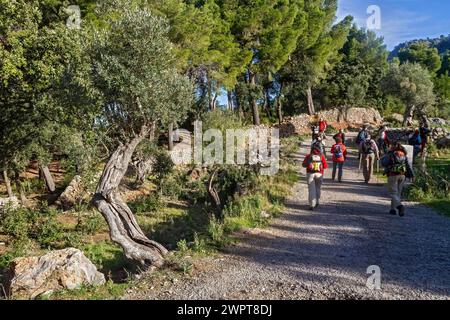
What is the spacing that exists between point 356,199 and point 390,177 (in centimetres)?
270

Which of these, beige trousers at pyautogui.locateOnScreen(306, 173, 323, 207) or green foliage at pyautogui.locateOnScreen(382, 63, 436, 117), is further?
green foliage at pyautogui.locateOnScreen(382, 63, 436, 117)

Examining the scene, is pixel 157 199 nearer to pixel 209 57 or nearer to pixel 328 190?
pixel 328 190

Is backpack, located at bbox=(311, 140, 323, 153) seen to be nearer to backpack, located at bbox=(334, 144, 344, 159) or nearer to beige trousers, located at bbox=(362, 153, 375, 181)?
backpack, located at bbox=(334, 144, 344, 159)

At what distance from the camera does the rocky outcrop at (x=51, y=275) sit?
764 cm

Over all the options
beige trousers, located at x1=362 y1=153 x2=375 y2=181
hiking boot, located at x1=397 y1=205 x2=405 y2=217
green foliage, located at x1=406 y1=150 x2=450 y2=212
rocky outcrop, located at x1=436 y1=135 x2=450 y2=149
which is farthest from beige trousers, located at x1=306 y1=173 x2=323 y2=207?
rocky outcrop, located at x1=436 y1=135 x2=450 y2=149

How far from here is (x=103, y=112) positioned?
10289mm

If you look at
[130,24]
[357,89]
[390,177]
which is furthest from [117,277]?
[357,89]

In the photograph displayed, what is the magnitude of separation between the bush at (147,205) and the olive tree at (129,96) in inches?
328

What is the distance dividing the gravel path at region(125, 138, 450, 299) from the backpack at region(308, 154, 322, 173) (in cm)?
145

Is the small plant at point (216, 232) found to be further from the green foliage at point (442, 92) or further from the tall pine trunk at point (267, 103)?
the green foliage at point (442, 92)

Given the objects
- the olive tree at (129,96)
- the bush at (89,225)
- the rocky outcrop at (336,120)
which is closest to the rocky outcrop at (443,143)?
the rocky outcrop at (336,120)

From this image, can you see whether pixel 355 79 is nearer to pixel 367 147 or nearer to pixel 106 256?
pixel 367 147

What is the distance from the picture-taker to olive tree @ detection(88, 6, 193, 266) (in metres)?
9.28

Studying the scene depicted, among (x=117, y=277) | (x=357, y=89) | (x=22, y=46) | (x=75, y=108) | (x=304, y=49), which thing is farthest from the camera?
(x=357, y=89)
